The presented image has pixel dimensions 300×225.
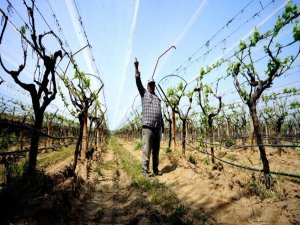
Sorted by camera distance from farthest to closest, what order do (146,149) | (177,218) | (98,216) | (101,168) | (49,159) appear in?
(49,159) → (101,168) → (146,149) → (98,216) → (177,218)

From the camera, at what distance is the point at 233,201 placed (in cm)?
393

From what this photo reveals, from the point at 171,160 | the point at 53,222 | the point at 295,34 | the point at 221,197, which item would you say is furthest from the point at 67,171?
the point at 295,34

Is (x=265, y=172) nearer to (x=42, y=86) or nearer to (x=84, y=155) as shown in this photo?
(x=42, y=86)

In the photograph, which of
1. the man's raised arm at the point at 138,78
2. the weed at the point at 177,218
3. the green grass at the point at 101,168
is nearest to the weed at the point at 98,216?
the weed at the point at 177,218

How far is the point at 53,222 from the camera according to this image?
2.69m

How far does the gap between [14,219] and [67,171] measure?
311 cm

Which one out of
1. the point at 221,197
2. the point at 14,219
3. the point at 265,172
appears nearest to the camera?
the point at 14,219

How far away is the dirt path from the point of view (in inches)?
125

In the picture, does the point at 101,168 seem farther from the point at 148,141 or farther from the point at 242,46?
the point at 242,46

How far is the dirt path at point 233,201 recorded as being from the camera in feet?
10.4

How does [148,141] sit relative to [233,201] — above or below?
above

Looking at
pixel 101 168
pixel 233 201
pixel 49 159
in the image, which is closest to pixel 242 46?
pixel 233 201

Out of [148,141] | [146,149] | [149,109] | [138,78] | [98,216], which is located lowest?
[98,216]

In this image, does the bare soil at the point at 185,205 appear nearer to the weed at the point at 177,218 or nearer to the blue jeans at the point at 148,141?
the weed at the point at 177,218
